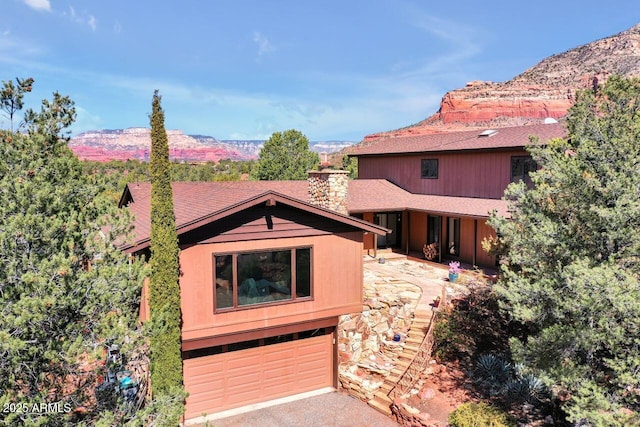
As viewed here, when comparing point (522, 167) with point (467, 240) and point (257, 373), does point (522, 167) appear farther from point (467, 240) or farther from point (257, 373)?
point (257, 373)

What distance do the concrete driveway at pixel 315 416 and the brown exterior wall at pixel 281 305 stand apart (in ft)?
8.13

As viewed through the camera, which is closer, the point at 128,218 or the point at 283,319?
the point at 128,218

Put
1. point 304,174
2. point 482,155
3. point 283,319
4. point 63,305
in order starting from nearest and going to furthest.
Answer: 1. point 63,305
2. point 283,319
3. point 482,155
4. point 304,174

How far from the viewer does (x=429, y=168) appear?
84.1ft

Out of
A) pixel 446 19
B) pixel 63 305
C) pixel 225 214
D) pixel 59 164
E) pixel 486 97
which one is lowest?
pixel 63 305

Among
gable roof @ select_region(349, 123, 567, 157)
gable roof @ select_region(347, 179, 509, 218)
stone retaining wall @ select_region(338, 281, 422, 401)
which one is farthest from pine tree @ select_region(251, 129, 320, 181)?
stone retaining wall @ select_region(338, 281, 422, 401)

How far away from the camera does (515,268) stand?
575 inches

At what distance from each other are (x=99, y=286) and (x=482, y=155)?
19745mm

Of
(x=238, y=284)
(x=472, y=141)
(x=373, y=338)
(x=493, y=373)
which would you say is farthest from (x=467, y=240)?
(x=238, y=284)

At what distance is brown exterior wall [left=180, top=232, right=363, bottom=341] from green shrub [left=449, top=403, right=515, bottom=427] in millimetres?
4041

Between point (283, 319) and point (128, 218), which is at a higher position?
point (128, 218)

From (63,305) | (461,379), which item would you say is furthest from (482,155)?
(63,305)

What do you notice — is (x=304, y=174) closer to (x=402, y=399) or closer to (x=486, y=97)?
(x=402, y=399)

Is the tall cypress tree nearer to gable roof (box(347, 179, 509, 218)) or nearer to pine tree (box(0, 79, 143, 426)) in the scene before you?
pine tree (box(0, 79, 143, 426))
